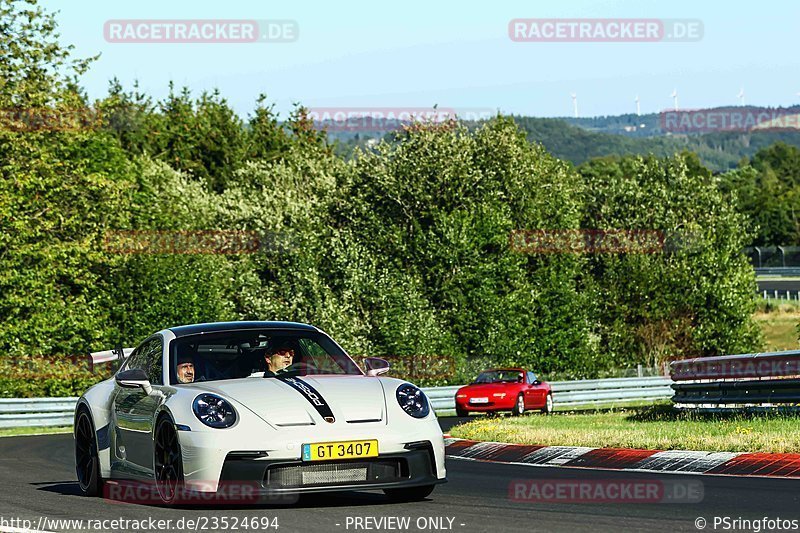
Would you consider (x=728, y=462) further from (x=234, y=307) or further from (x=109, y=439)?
(x=234, y=307)

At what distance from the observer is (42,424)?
31203 mm

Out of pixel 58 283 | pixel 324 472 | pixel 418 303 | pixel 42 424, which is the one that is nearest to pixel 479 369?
pixel 418 303

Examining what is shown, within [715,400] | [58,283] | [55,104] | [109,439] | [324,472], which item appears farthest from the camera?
[58,283]

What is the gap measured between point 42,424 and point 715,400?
757 inches

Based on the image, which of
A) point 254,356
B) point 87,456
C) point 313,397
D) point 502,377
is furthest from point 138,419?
point 502,377

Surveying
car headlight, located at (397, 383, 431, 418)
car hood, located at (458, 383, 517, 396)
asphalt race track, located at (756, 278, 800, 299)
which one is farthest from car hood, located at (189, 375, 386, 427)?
asphalt race track, located at (756, 278, 800, 299)

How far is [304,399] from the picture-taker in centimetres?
894

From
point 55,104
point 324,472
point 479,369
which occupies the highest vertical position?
point 55,104

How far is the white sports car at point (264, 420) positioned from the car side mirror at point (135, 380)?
0.01 meters

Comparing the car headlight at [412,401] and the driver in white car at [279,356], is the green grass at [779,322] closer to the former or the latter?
the driver in white car at [279,356]

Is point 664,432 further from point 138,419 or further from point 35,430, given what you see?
point 35,430

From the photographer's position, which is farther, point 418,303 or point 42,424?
point 418,303

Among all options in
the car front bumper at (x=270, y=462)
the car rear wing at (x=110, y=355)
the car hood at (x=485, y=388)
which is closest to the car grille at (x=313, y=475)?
the car front bumper at (x=270, y=462)

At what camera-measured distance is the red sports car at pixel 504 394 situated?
30453 mm
